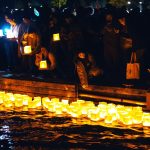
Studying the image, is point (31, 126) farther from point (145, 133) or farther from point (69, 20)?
point (69, 20)

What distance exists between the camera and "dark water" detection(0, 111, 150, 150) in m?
8.80

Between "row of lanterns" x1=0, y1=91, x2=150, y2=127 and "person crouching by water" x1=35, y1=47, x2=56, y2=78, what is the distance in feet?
4.22

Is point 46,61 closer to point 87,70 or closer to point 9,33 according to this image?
point 87,70

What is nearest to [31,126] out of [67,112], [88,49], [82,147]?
[67,112]

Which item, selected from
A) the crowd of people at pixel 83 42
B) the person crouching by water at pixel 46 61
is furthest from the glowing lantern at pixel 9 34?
the person crouching by water at pixel 46 61

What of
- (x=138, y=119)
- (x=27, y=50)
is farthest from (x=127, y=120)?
(x=27, y=50)

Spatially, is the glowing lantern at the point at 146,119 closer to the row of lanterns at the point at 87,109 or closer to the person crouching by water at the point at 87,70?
the row of lanterns at the point at 87,109

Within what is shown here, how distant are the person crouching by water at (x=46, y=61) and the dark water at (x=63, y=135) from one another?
8.67ft

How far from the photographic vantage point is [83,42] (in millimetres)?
13656

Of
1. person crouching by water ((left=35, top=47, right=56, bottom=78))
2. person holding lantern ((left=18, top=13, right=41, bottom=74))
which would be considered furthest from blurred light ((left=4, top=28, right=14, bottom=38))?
person crouching by water ((left=35, top=47, right=56, bottom=78))

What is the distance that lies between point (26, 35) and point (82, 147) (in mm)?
6534

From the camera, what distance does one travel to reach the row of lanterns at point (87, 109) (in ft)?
33.2

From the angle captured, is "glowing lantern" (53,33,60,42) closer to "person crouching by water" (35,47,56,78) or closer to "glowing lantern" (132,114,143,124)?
"person crouching by water" (35,47,56,78)

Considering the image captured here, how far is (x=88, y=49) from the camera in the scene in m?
13.8
